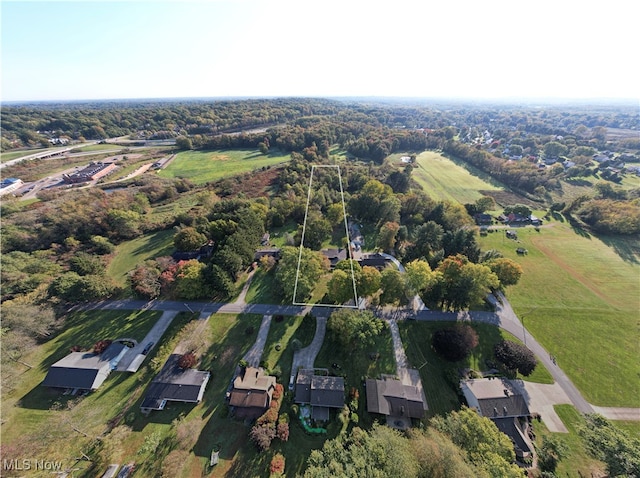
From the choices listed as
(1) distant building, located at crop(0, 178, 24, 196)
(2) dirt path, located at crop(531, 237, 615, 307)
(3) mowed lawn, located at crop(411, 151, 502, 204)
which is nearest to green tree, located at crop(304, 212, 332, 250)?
(3) mowed lawn, located at crop(411, 151, 502, 204)

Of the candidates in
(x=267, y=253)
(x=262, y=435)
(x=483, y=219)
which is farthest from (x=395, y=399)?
(x=483, y=219)

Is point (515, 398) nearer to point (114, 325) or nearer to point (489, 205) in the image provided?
point (489, 205)

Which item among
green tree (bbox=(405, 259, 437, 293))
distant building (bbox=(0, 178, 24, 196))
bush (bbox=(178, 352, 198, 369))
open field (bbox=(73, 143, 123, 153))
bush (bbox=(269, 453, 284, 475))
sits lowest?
bush (bbox=(269, 453, 284, 475))

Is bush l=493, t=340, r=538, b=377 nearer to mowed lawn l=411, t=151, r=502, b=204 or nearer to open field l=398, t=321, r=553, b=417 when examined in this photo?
open field l=398, t=321, r=553, b=417

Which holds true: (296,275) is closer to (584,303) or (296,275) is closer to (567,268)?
(584,303)

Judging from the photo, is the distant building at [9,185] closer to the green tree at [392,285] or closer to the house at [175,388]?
the house at [175,388]
